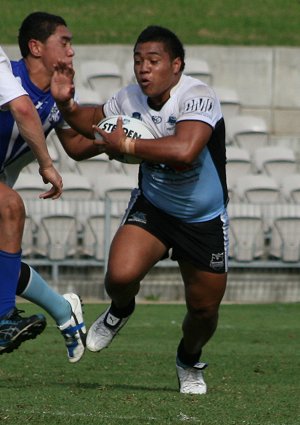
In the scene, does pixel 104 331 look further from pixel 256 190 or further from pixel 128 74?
pixel 128 74

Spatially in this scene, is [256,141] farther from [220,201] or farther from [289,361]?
[220,201]

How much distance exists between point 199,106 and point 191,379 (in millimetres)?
1939

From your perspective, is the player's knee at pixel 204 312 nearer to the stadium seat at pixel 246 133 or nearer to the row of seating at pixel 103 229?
the row of seating at pixel 103 229

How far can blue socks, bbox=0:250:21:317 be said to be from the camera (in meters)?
7.35

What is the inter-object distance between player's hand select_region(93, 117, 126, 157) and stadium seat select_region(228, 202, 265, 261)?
7897mm

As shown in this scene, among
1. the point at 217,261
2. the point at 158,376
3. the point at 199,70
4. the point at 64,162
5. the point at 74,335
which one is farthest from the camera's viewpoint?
the point at 199,70

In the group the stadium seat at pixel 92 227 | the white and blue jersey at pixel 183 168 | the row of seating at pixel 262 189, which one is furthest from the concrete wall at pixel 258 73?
the white and blue jersey at pixel 183 168

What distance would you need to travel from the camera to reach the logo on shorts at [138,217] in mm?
7590

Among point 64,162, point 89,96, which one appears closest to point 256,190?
point 64,162

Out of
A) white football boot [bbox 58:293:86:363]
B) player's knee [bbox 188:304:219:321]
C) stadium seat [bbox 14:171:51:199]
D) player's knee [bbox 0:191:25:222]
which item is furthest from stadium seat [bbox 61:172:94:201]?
player's knee [bbox 0:191:25:222]

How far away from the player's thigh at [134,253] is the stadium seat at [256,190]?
8.53m

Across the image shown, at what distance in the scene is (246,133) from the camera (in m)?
17.8

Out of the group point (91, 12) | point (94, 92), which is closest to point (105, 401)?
point (94, 92)

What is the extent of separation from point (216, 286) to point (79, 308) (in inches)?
41.1
